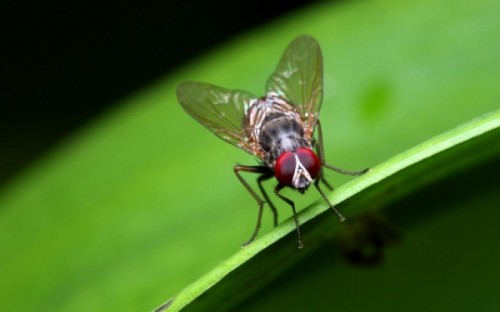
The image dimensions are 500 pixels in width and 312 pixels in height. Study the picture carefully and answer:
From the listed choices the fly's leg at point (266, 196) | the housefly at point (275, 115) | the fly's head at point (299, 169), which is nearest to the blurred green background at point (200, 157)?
the fly's leg at point (266, 196)

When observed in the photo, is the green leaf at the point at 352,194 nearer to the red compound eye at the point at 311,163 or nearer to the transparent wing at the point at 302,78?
the red compound eye at the point at 311,163

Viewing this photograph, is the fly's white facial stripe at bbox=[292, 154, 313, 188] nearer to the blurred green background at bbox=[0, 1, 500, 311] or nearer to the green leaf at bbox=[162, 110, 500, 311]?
the green leaf at bbox=[162, 110, 500, 311]

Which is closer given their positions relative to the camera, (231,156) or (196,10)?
(231,156)

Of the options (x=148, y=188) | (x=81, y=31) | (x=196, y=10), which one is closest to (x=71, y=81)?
(x=81, y=31)

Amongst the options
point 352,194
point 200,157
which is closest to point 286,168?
point 352,194

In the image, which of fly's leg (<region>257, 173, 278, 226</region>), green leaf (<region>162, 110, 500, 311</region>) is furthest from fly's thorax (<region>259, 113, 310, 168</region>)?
green leaf (<region>162, 110, 500, 311</region>)

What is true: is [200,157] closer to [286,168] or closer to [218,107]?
[218,107]

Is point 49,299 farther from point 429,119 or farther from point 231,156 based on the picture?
point 429,119
